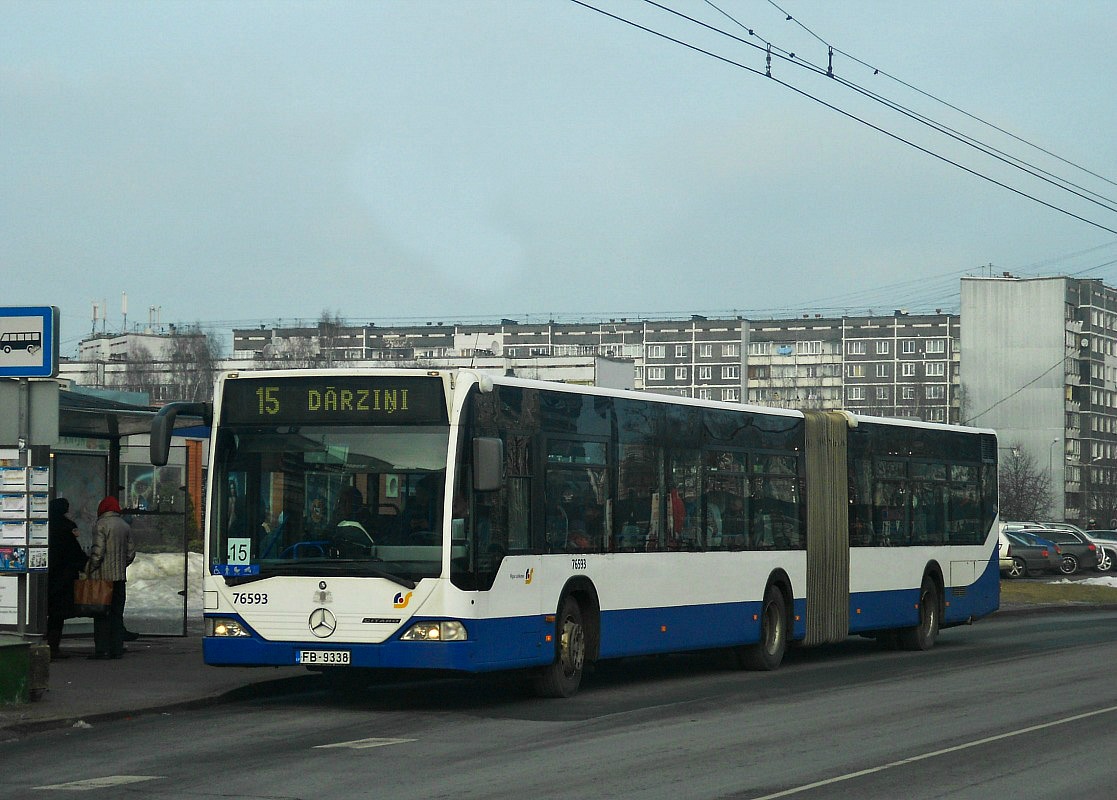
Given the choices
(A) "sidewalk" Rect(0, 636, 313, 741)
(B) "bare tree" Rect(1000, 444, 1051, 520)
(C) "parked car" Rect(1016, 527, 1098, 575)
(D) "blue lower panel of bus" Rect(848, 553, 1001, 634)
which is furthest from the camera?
(B) "bare tree" Rect(1000, 444, 1051, 520)

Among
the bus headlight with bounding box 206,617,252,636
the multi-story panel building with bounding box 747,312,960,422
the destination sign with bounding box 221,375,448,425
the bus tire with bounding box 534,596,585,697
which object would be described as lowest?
the bus tire with bounding box 534,596,585,697

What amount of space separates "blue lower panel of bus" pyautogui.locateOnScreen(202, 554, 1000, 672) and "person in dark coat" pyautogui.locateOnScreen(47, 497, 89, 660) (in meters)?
3.86

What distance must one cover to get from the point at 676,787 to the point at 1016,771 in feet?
7.65

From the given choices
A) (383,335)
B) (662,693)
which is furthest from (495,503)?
(383,335)

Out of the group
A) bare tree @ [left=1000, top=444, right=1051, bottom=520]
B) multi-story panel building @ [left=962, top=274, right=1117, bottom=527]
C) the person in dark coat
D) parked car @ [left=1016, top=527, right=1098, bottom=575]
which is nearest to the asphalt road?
the person in dark coat

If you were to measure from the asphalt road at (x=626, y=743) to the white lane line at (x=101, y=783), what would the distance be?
1.1 inches

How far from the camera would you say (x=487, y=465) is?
13.4 metres

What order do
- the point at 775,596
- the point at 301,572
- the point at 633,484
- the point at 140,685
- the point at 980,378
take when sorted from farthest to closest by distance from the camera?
the point at 980,378 → the point at 775,596 → the point at 633,484 → the point at 140,685 → the point at 301,572

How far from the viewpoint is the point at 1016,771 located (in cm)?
1039

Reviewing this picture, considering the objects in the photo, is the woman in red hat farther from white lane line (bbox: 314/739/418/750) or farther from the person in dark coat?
white lane line (bbox: 314/739/418/750)

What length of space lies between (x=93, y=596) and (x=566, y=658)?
18.8 feet

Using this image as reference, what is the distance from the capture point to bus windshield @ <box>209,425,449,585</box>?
44.2 feet

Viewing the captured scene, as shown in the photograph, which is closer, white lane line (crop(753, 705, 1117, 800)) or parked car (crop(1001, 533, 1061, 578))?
white lane line (crop(753, 705, 1117, 800))

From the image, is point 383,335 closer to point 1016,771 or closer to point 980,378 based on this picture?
point 980,378
